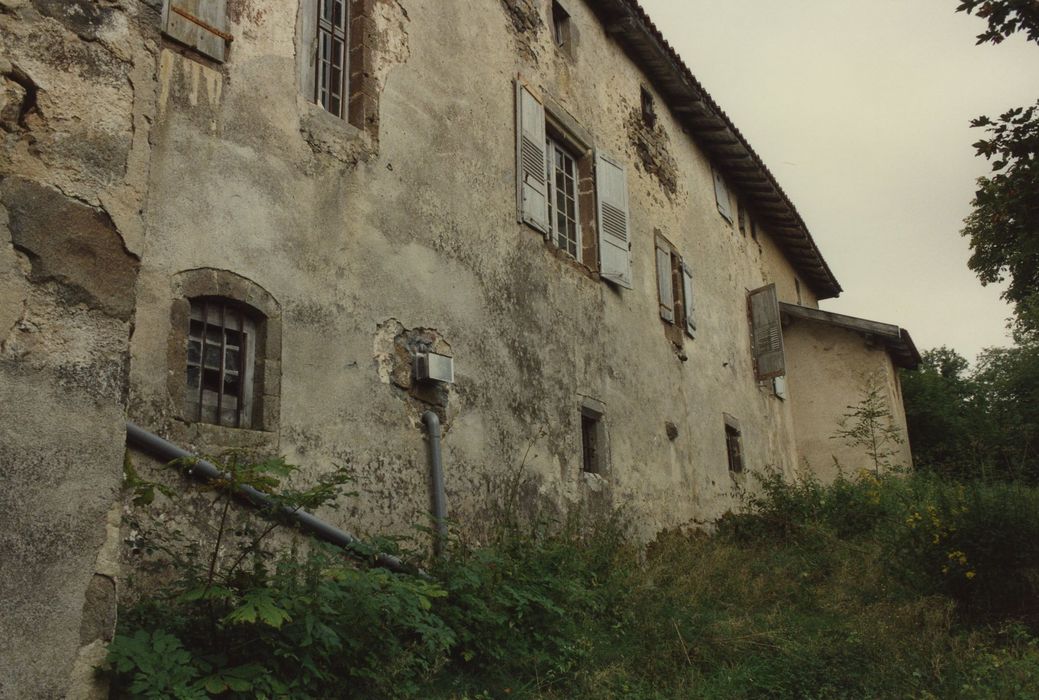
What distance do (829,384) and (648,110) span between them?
22.8ft

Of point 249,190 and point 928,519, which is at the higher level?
point 249,190

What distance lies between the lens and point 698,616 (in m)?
6.98

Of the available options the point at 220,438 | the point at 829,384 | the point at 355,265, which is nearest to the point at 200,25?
the point at 355,265

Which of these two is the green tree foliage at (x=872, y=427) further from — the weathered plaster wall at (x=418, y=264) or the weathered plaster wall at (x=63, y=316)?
the weathered plaster wall at (x=63, y=316)

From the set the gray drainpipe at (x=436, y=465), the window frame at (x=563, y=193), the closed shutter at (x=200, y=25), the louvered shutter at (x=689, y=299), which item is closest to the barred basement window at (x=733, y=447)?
the louvered shutter at (x=689, y=299)

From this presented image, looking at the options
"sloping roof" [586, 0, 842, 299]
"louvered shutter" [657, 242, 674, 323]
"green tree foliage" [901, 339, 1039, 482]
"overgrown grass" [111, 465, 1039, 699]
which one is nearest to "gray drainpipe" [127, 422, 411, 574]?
"overgrown grass" [111, 465, 1039, 699]

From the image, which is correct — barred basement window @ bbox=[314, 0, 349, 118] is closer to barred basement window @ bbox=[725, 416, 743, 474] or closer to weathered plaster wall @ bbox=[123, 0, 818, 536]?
weathered plaster wall @ bbox=[123, 0, 818, 536]

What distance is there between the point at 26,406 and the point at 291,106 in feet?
14.6

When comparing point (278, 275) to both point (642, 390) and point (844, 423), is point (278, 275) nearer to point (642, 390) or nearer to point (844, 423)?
point (642, 390)

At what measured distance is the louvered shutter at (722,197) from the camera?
15.0 meters

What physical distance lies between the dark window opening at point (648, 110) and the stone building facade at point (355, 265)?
14 cm

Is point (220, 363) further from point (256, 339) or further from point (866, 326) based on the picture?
point (866, 326)

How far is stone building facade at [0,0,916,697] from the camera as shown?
2.85m

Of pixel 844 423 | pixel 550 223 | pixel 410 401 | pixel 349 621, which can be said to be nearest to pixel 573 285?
pixel 550 223
